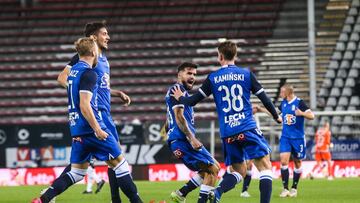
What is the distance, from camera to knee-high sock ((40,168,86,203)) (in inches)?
445

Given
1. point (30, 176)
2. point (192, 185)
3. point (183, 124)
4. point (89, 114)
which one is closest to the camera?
point (89, 114)

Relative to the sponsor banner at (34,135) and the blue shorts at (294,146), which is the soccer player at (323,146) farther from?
the blue shorts at (294,146)

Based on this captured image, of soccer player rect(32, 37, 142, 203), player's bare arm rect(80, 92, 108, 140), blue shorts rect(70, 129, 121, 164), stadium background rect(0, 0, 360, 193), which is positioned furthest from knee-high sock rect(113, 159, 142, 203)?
stadium background rect(0, 0, 360, 193)

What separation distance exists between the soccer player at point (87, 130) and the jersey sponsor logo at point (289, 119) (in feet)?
28.4

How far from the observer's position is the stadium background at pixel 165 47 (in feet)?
115

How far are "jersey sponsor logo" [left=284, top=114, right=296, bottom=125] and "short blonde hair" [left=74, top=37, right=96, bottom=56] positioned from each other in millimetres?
9038

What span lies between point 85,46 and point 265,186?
2.72 metres

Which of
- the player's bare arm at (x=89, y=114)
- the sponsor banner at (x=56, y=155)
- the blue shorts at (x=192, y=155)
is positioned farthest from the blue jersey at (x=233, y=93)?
the sponsor banner at (x=56, y=155)

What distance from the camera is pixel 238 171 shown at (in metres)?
12.0

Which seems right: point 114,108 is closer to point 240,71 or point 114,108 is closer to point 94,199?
point 94,199

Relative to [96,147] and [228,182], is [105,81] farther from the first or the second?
[228,182]

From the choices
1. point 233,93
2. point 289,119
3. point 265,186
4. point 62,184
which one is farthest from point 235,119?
point 289,119

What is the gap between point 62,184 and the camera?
11.5m

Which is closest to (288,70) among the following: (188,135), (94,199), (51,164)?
(51,164)
